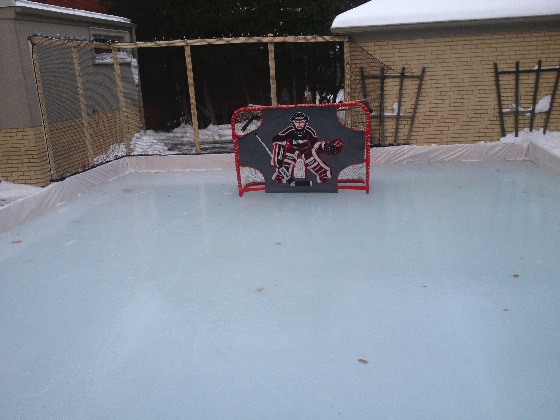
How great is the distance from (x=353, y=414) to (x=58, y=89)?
28.2 ft

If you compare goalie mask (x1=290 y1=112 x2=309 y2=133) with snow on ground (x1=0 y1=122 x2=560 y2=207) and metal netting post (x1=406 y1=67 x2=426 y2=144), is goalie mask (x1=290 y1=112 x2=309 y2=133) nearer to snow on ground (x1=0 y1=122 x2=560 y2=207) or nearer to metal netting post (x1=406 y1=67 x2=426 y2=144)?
snow on ground (x1=0 y1=122 x2=560 y2=207)

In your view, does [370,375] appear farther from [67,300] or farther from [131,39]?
[131,39]

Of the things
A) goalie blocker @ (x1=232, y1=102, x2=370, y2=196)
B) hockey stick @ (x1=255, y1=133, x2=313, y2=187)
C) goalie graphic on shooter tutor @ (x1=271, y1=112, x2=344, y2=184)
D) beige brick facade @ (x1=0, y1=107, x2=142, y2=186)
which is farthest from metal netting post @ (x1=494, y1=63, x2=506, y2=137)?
beige brick facade @ (x1=0, y1=107, x2=142, y2=186)

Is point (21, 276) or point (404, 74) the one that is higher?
point (404, 74)

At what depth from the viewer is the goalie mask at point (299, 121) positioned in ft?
23.0

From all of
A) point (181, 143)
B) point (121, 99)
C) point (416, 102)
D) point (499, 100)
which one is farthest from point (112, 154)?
point (499, 100)

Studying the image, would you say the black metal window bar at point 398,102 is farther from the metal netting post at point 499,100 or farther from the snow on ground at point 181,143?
the snow on ground at point 181,143

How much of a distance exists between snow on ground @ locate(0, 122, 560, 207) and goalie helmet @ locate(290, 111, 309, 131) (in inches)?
56.0

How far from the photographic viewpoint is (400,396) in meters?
2.75

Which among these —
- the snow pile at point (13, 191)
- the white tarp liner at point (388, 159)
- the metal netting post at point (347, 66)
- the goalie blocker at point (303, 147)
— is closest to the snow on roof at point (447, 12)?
the metal netting post at point (347, 66)

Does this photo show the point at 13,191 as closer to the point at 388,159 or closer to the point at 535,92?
the point at 388,159

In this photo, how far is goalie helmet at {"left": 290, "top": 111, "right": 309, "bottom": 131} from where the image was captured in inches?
277

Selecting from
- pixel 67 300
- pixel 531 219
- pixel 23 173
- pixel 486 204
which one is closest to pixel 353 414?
pixel 67 300

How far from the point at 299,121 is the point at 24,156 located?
187 inches
